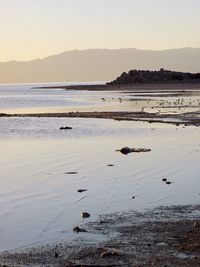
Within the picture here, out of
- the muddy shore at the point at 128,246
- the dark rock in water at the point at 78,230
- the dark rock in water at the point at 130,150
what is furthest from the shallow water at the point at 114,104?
the dark rock in water at the point at 78,230

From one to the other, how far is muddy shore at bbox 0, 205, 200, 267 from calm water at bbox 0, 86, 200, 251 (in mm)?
604

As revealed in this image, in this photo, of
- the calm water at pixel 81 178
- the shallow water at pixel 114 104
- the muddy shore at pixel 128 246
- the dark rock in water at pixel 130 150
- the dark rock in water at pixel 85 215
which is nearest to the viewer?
the muddy shore at pixel 128 246

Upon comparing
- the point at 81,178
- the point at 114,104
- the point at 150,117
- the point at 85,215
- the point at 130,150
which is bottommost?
the point at 114,104

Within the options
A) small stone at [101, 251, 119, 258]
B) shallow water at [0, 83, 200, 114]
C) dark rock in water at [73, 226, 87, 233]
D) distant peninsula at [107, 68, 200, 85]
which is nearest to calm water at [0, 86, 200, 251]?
dark rock in water at [73, 226, 87, 233]

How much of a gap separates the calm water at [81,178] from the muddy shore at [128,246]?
1.98 ft

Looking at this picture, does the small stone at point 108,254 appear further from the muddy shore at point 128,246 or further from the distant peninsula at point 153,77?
the distant peninsula at point 153,77

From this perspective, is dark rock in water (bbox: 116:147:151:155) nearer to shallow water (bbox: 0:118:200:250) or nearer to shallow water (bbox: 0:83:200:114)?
shallow water (bbox: 0:118:200:250)

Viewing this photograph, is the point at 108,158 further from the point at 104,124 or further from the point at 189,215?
the point at 104,124

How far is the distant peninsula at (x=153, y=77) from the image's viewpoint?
172 metres

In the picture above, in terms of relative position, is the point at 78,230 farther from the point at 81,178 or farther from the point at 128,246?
the point at 81,178

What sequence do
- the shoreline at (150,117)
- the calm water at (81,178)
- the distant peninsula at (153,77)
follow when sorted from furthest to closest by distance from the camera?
the distant peninsula at (153,77)
the shoreline at (150,117)
the calm water at (81,178)

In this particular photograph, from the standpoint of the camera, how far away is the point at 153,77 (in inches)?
6959

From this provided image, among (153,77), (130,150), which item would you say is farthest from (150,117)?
(153,77)

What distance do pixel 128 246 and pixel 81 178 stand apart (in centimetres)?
815
